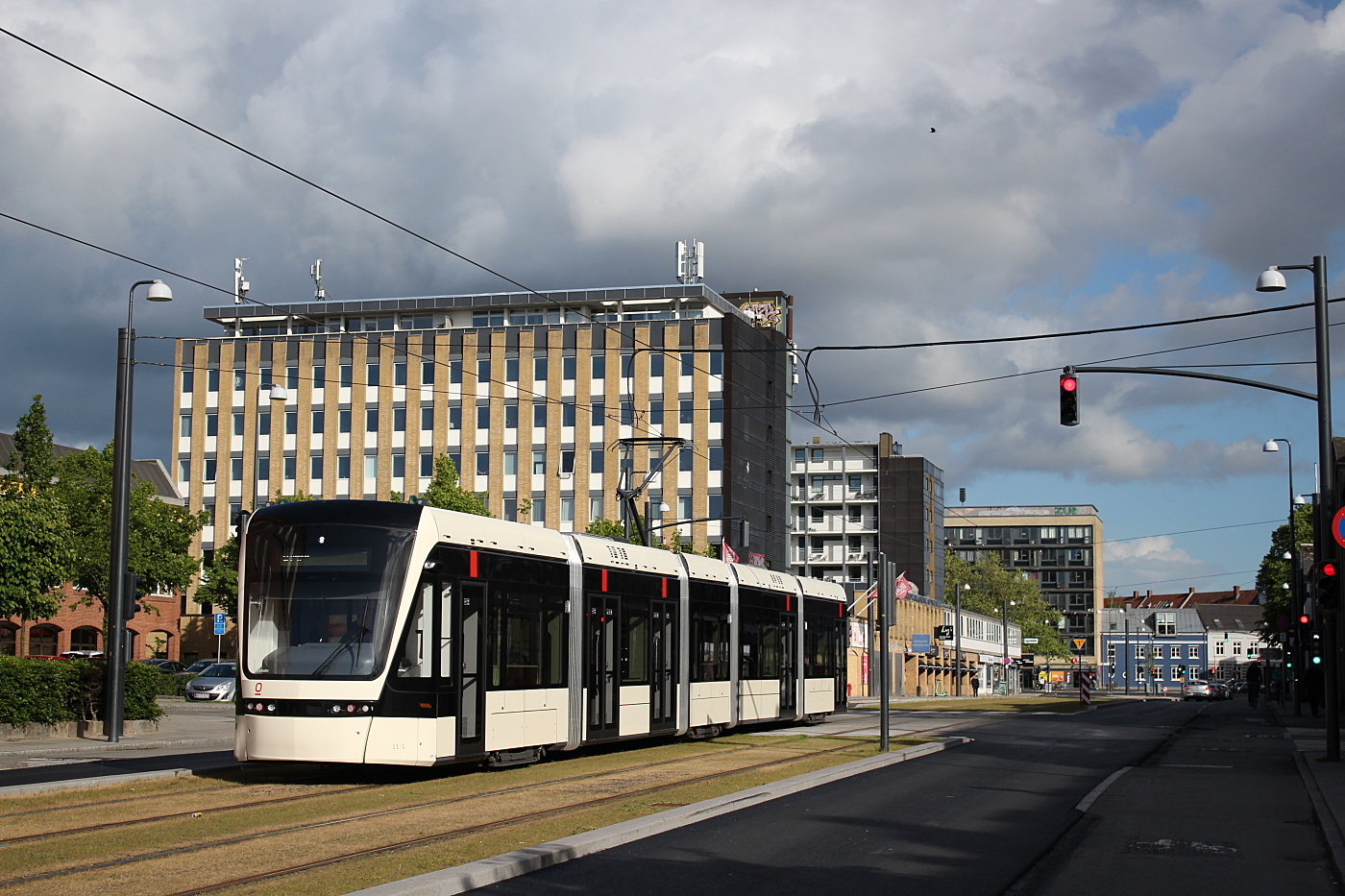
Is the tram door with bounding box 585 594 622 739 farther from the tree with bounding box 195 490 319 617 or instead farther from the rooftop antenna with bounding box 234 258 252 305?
the rooftop antenna with bounding box 234 258 252 305

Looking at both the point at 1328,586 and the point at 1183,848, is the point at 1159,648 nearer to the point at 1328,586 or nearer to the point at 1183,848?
the point at 1328,586

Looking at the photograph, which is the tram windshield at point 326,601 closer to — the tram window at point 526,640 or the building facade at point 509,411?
the tram window at point 526,640

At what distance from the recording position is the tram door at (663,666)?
21.6 m

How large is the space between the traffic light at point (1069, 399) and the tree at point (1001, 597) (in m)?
103

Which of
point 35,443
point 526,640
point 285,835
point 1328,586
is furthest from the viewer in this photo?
point 35,443

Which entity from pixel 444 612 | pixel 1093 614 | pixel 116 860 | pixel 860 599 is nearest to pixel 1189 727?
pixel 444 612

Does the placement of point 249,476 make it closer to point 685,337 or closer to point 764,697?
point 685,337

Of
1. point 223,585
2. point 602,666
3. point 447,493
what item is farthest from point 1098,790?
point 223,585

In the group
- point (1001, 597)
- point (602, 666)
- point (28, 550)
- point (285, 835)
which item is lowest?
point (285, 835)

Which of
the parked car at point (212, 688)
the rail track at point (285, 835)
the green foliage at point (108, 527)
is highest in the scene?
the green foliage at point (108, 527)

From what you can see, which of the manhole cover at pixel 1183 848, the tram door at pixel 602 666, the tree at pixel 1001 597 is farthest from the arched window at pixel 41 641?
the tree at pixel 1001 597

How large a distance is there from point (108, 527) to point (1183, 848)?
45869 millimetres

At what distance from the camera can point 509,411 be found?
7900 centimetres

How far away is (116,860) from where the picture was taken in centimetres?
966
